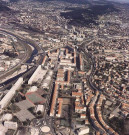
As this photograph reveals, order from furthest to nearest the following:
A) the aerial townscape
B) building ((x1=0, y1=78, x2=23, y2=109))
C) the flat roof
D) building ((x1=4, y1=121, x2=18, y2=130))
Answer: the flat roof
building ((x1=0, y1=78, x2=23, y2=109))
the aerial townscape
building ((x1=4, y1=121, x2=18, y2=130))

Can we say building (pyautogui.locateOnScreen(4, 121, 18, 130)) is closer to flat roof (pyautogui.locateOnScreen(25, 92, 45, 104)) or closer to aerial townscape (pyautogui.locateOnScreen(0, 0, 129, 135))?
aerial townscape (pyautogui.locateOnScreen(0, 0, 129, 135))

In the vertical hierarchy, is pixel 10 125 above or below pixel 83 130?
above

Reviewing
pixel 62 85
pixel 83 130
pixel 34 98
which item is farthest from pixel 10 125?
pixel 62 85

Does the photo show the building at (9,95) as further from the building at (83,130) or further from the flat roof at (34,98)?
the building at (83,130)

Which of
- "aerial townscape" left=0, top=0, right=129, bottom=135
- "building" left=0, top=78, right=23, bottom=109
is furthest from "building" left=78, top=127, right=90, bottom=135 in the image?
"building" left=0, top=78, right=23, bottom=109

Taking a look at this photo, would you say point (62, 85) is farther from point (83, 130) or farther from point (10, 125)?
point (10, 125)

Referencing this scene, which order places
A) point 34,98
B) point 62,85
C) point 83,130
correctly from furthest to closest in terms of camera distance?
point 62,85 < point 34,98 < point 83,130

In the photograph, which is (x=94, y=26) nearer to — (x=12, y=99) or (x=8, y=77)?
(x=8, y=77)

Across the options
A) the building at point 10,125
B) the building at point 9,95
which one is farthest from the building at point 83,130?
the building at point 9,95

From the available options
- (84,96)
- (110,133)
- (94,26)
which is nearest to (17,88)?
(84,96)

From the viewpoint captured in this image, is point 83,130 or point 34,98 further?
point 34,98
